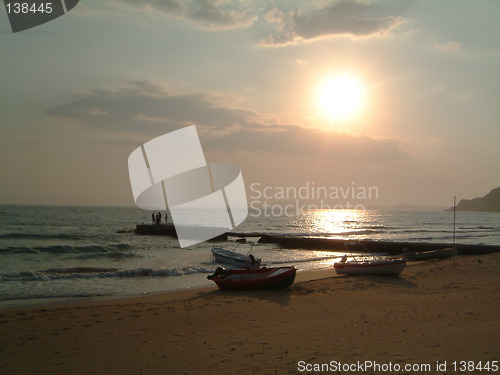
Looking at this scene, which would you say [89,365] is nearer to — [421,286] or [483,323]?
[483,323]

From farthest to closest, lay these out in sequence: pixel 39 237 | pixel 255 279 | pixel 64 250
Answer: pixel 39 237, pixel 64 250, pixel 255 279

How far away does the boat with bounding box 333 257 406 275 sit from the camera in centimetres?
1836

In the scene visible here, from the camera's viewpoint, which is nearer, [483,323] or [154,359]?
[154,359]

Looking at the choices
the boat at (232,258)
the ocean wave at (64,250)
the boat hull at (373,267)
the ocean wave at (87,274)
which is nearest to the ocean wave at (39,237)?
the ocean wave at (64,250)

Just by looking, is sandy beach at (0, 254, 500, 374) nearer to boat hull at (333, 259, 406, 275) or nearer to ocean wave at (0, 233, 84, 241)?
boat hull at (333, 259, 406, 275)

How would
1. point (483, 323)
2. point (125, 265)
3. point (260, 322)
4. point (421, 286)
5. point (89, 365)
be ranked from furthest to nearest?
point (125, 265), point (421, 286), point (260, 322), point (483, 323), point (89, 365)

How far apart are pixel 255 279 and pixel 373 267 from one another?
6.29 m

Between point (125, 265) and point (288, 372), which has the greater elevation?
point (288, 372)

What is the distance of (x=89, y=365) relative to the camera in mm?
7348

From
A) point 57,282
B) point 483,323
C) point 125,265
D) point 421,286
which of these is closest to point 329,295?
point 421,286

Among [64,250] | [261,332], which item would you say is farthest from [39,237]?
[261,332]

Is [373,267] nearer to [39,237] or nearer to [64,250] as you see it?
[64,250]

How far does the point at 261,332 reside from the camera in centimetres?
921

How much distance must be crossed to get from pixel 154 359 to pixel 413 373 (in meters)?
4.51
